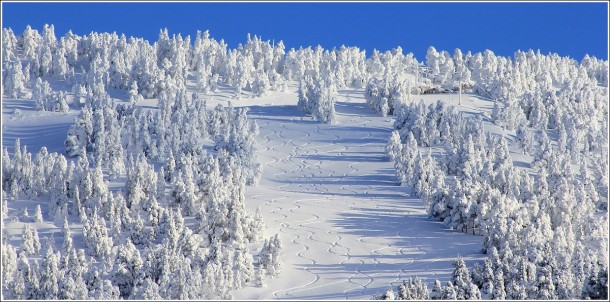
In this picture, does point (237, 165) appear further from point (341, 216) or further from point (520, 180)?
point (520, 180)

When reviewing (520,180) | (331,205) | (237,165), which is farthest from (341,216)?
(520,180)

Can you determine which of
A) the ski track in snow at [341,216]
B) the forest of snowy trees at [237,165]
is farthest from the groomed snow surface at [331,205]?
the forest of snowy trees at [237,165]

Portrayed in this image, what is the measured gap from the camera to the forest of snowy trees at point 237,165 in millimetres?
74188

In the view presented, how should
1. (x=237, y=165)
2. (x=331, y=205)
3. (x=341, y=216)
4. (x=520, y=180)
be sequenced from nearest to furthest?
1. (x=341, y=216)
2. (x=520, y=180)
3. (x=331, y=205)
4. (x=237, y=165)

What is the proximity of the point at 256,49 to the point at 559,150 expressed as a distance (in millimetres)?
63330

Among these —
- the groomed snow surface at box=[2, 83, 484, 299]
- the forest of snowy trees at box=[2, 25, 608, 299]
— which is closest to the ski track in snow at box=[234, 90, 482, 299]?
the groomed snow surface at box=[2, 83, 484, 299]

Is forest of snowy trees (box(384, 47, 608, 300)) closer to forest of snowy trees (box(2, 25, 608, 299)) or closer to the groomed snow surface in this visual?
forest of snowy trees (box(2, 25, 608, 299))

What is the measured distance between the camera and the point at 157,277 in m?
74.7

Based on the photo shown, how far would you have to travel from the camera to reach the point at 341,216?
96.3m

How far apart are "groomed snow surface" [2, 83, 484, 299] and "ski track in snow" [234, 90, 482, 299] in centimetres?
9

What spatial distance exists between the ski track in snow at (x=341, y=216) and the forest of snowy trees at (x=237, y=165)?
2103 millimetres

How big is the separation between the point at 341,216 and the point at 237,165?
12015 mm

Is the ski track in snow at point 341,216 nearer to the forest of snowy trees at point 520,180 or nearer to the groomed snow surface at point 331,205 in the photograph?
the groomed snow surface at point 331,205

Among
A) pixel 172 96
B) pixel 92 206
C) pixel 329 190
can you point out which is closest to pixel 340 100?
pixel 172 96
